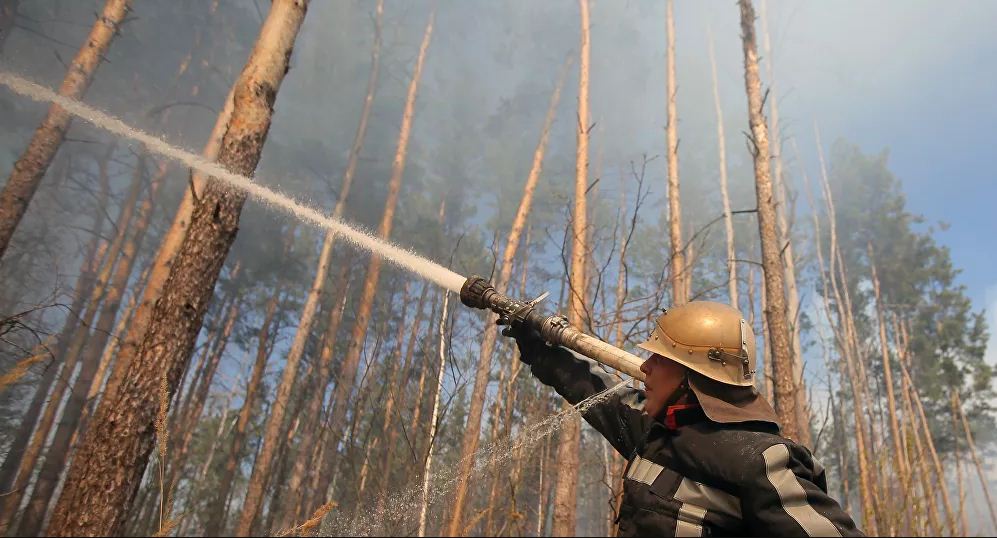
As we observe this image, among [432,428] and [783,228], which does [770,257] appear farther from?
[783,228]

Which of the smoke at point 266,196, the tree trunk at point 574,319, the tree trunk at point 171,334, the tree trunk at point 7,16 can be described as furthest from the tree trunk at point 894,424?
the tree trunk at point 7,16

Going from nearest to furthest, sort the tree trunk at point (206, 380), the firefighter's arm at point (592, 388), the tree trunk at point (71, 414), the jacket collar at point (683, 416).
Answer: the jacket collar at point (683, 416), the firefighter's arm at point (592, 388), the tree trunk at point (71, 414), the tree trunk at point (206, 380)

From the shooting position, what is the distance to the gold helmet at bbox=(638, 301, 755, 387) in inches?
74.4

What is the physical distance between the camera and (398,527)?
8320 mm

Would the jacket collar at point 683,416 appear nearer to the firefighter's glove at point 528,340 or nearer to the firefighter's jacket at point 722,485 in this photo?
the firefighter's jacket at point 722,485

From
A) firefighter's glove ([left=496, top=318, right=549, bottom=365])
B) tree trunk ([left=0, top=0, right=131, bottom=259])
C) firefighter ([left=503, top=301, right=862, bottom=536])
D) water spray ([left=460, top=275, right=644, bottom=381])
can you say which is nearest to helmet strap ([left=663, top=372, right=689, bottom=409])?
firefighter ([left=503, top=301, right=862, bottom=536])

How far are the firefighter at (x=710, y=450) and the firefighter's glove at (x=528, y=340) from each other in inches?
23.9

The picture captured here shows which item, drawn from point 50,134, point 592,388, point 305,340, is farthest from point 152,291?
point 592,388

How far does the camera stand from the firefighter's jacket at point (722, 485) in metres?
1.38

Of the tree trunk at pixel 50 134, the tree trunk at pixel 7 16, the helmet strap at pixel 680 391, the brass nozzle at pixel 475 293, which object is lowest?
the helmet strap at pixel 680 391

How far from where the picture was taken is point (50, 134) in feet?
22.4

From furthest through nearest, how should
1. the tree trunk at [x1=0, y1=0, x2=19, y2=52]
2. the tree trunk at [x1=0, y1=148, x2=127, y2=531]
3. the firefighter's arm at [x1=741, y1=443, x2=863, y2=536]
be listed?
the tree trunk at [x1=0, y1=148, x2=127, y2=531] < the tree trunk at [x1=0, y1=0, x2=19, y2=52] < the firefighter's arm at [x1=741, y1=443, x2=863, y2=536]

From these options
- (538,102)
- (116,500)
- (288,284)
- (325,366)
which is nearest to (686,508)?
(116,500)

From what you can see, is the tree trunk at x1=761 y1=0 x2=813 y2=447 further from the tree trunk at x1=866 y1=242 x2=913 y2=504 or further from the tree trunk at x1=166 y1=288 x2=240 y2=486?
the tree trunk at x1=166 y1=288 x2=240 y2=486
